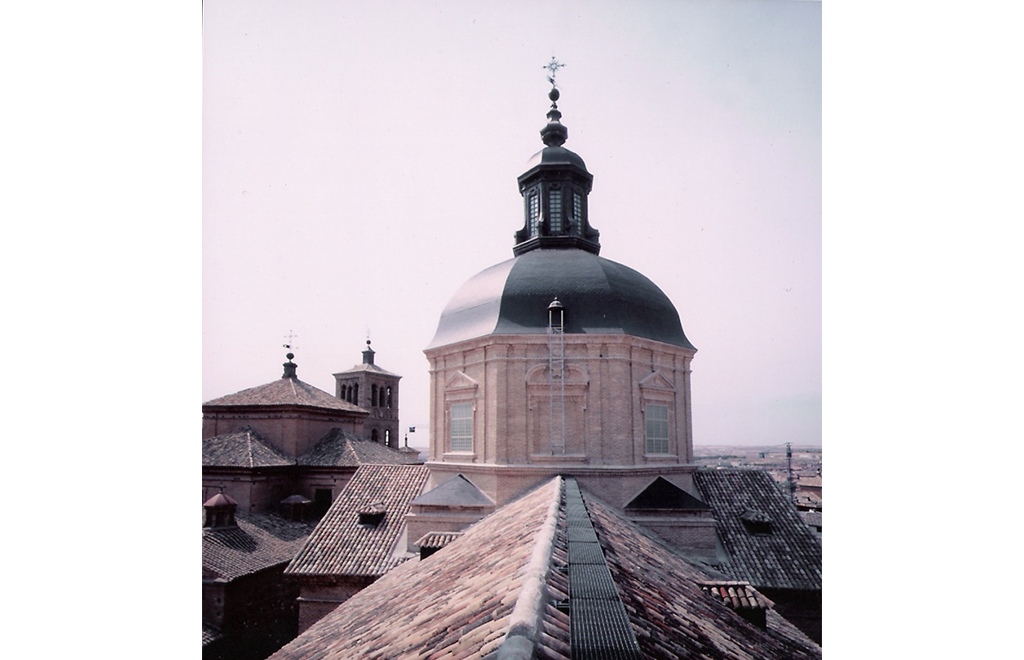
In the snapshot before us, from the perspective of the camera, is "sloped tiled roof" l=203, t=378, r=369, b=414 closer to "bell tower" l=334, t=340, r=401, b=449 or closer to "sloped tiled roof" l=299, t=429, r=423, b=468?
"sloped tiled roof" l=299, t=429, r=423, b=468

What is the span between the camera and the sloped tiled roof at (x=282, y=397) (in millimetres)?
27203

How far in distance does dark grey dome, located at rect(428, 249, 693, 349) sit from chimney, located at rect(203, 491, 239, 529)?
34.3 ft

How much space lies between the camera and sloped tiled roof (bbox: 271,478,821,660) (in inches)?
139

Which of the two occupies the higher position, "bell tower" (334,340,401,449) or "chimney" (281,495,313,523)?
"bell tower" (334,340,401,449)

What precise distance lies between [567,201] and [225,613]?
1539 cm

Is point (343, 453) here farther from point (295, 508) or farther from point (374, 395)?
point (374, 395)

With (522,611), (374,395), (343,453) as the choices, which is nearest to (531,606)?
(522,611)

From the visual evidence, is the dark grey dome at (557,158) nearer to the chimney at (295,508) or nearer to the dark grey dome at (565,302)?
the dark grey dome at (565,302)

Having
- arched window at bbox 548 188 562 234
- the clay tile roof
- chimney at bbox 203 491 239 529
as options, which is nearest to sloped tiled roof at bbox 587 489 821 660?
the clay tile roof

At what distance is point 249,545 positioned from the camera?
2000cm
